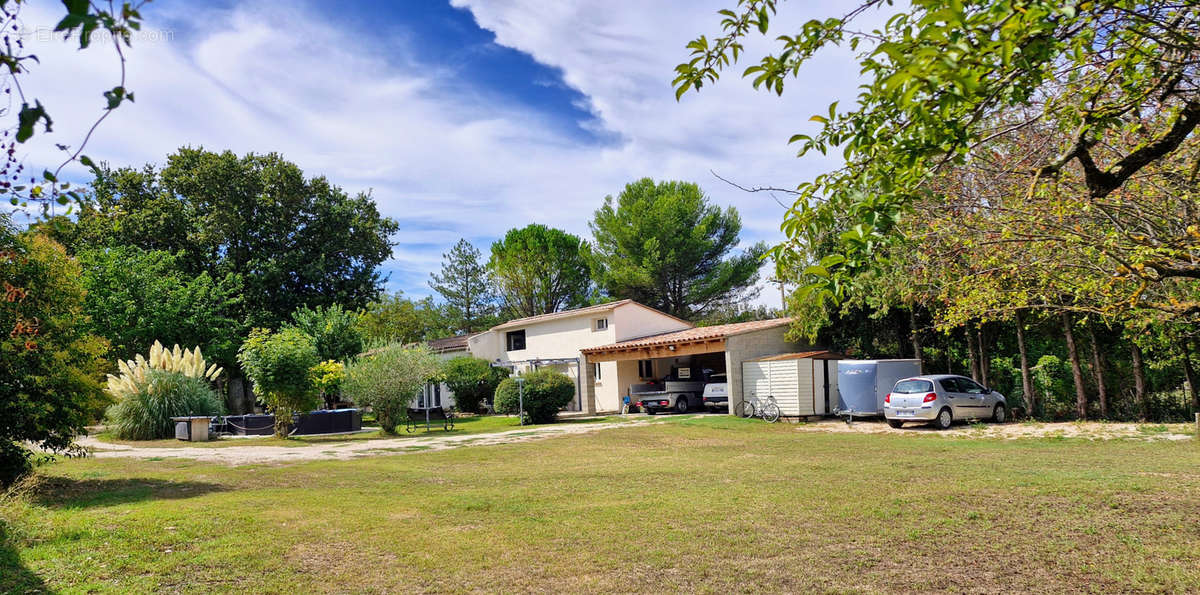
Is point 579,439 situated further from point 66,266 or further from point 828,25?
point 828,25

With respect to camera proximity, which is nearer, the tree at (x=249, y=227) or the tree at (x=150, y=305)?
the tree at (x=150, y=305)

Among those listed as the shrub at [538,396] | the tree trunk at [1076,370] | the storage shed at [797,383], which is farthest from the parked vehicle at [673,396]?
the tree trunk at [1076,370]

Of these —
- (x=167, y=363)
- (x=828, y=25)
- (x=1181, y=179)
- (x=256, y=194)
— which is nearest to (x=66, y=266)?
(x=828, y=25)

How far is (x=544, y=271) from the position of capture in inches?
1996

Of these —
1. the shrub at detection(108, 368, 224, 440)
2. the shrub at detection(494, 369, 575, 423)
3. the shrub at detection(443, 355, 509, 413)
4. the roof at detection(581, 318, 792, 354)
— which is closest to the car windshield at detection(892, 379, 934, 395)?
the roof at detection(581, 318, 792, 354)

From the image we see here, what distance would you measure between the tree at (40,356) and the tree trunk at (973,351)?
69.7ft

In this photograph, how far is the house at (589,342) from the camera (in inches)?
1268

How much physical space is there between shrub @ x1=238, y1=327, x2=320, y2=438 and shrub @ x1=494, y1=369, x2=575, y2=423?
636 centimetres

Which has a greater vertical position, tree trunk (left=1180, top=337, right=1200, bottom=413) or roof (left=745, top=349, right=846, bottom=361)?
roof (left=745, top=349, right=846, bottom=361)

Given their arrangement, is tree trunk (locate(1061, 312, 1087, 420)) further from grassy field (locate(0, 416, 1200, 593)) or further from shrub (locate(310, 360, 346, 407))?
shrub (locate(310, 360, 346, 407))

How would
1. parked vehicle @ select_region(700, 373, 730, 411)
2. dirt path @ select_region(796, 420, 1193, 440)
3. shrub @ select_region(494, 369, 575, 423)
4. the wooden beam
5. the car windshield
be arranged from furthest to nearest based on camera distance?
1. parked vehicle @ select_region(700, 373, 730, 411)
2. the wooden beam
3. shrub @ select_region(494, 369, 575, 423)
4. the car windshield
5. dirt path @ select_region(796, 420, 1193, 440)

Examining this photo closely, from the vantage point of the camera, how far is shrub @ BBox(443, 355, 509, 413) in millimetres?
31266

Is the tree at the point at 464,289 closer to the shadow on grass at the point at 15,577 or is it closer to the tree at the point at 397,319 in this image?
the tree at the point at 397,319

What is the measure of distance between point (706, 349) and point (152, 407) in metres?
16.9
